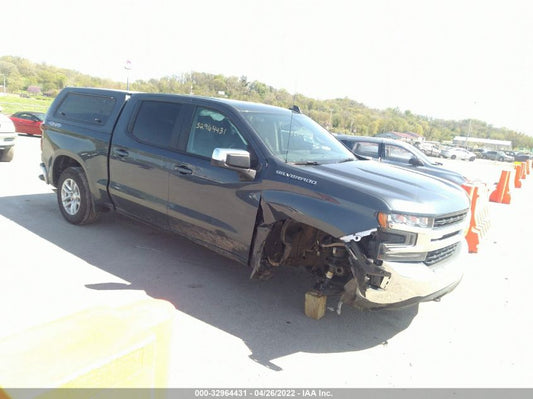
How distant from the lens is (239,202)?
3.97 meters

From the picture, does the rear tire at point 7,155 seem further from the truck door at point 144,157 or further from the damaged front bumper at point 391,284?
the damaged front bumper at point 391,284

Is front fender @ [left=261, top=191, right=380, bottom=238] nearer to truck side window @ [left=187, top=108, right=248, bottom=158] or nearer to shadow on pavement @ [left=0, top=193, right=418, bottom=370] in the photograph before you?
truck side window @ [left=187, top=108, right=248, bottom=158]

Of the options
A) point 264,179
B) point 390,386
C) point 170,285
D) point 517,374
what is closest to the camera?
point 390,386

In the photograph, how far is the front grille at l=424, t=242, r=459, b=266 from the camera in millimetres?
3481

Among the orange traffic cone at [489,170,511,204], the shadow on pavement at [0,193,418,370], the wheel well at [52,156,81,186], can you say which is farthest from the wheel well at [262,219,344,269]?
the orange traffic cone at [489,170,511,204]

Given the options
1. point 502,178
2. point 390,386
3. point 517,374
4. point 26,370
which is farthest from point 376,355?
point 502,178

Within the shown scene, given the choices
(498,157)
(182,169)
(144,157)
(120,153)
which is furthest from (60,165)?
(498,157)

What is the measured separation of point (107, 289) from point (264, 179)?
187 centimetres

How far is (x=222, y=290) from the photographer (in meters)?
4.27

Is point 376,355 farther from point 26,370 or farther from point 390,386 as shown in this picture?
point 26,370

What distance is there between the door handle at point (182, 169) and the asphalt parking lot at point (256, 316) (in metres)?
1.14

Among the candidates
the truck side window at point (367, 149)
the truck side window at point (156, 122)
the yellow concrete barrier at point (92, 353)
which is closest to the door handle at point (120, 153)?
the truck side window at point (156, 122)

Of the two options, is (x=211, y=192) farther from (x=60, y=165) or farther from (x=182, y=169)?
(x=60, y=165)

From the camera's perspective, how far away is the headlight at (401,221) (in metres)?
3.16
